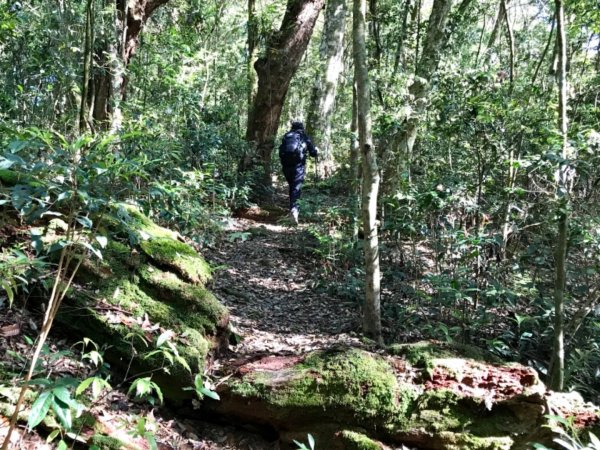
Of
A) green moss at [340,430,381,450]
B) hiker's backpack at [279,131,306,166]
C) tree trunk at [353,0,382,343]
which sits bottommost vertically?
green moss at [340,430,381,450]

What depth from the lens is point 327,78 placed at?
12742 millimetres

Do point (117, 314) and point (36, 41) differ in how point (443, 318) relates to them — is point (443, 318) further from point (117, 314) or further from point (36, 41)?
point (36, 41)

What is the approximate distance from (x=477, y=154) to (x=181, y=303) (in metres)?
3.82

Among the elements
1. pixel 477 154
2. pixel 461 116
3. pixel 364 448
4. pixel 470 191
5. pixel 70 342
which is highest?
pixel 461 116

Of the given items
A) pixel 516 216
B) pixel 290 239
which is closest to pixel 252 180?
pixel 290 239

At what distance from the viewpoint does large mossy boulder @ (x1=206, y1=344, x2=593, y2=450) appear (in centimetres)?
312

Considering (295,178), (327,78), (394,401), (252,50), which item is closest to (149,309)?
(394,401)

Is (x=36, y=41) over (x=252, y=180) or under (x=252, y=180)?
over

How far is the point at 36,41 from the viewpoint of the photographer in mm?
7465

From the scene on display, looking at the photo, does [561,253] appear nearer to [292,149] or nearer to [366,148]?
[366,148]

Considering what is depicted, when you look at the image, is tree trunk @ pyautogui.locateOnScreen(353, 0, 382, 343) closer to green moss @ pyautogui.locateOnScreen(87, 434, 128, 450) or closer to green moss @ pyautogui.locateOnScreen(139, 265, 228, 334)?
green moss @ pyautogui.locateOnScreen(139, 265, 228, 334)

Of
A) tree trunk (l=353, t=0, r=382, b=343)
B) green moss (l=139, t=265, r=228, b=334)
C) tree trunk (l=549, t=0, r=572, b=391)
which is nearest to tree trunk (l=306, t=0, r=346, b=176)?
tree trunk (l=353, t=0, r=382, b=343)

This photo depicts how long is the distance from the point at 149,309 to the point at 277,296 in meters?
2.71

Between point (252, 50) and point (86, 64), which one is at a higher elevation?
point (252, 50)
